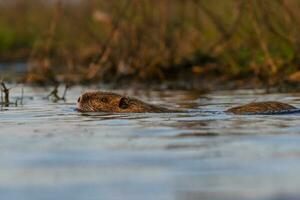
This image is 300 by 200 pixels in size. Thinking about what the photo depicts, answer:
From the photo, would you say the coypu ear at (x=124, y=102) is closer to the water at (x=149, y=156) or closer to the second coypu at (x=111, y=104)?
the second coypu at (x=111, y=104)

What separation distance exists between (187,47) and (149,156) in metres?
9.63

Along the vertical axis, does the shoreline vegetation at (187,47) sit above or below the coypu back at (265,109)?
above

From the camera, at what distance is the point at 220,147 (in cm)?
579

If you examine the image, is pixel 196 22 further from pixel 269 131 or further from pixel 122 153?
pixel 122 153

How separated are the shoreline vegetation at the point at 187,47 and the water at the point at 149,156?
3.97m

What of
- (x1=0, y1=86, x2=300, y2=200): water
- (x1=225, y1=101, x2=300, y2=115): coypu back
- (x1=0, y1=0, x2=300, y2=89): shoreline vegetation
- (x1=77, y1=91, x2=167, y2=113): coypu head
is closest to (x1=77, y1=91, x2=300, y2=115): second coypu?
(x1=77, y1=91, x2=167, y2=113): coypu head

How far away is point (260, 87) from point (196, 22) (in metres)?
3.02

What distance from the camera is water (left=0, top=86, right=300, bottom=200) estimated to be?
440cm

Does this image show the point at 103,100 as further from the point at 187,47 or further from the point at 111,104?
the point at 187,47

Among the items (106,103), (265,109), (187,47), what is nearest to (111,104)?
(106,103)

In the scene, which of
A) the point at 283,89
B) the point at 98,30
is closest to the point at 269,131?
the point at 283,89

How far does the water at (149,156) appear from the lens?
4.40 m

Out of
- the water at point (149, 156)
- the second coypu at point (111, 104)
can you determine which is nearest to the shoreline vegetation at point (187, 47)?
the second coypu at point (111, 104)

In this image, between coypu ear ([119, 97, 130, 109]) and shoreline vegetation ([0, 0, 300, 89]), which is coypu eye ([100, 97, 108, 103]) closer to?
coypu ear ([119, 97, 130, 109])
